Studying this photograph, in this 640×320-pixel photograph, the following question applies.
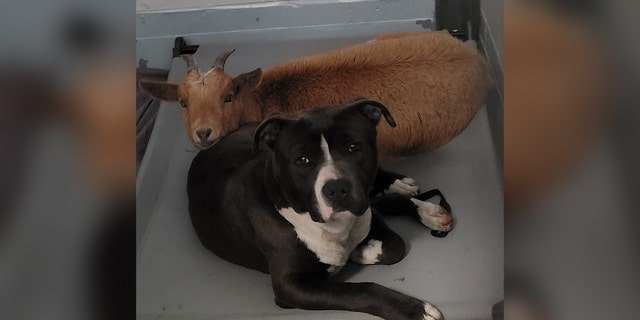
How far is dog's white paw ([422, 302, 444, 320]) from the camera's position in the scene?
0.61m

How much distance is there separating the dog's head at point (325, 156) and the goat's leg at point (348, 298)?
74 millimetres

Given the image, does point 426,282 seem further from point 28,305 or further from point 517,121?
point 28,305

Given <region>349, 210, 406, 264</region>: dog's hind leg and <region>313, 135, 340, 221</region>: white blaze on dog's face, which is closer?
<region>313, 135, 340, 221</region>: white blaze on dog's face

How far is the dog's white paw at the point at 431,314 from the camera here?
24.0 inches

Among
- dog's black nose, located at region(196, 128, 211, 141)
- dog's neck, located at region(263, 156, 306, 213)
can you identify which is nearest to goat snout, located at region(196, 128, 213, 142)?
dog's black nose, located at region(196, 128, 211, 141)

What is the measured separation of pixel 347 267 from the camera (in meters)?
0.68

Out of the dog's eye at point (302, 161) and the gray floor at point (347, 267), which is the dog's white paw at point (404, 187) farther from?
the dog's eye at point (302, 161)

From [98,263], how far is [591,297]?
32cm

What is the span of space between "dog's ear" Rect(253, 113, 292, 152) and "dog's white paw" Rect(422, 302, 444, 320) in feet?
0.70

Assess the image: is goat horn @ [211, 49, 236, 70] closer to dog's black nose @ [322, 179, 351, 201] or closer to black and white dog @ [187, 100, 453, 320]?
black and white dog @ [187, 100, 453, 320]

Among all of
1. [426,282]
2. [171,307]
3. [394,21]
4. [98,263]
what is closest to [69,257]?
[98,263]

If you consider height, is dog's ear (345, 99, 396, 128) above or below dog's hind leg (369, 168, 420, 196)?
above

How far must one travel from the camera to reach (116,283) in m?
0.43

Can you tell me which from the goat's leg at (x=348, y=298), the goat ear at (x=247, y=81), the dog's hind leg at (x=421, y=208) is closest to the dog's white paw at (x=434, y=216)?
the dog's hind leg at (x=421, y=208)
